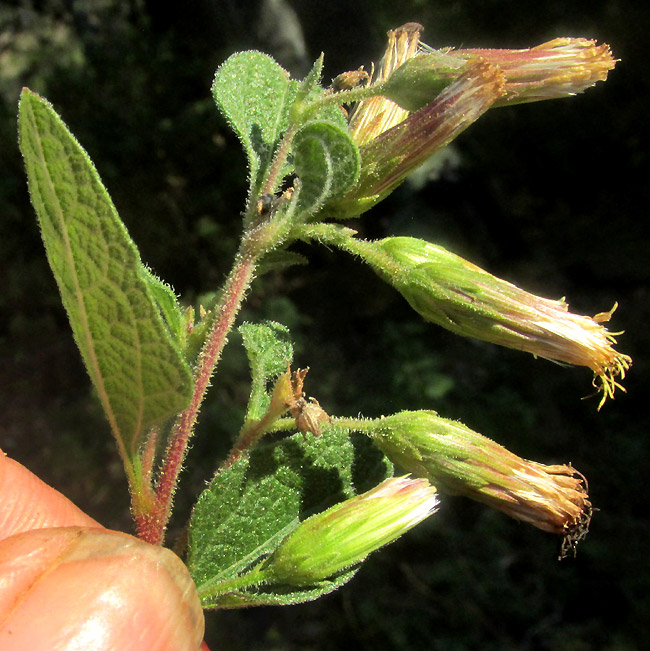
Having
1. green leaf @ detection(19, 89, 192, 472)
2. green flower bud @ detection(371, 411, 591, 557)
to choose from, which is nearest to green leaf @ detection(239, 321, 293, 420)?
green flower bud @ detection(371, 411, 591, 557)

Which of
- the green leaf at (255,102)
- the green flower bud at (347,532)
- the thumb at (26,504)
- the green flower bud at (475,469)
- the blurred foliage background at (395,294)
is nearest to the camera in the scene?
the green flower bud at (347,532)

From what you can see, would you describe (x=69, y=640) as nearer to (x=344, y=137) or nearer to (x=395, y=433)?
(x=395, y=433)

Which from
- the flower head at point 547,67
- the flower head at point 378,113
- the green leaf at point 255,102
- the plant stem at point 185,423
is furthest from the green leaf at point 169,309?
the flower head at point 547,67

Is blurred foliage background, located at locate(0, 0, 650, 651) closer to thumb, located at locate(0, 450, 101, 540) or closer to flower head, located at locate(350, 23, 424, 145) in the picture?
thumb, located at locate(0, 450, 101, 540)

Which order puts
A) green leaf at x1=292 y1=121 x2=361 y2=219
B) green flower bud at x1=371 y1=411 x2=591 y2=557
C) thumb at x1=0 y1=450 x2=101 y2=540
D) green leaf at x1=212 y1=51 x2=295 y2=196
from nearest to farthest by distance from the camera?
green leaf at x1=292 y1=121 x2=361 y2=219
green flower bud at x1=371 y1=411 x2=591 y2=557
green leaf at x1=212 y1=51 x2=295 y2=196
thumb at x1=0 y1=450 x2=101 y2=540

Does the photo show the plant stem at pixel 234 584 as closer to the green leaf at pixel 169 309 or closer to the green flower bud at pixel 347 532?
the green flower bud at pixel 347 532

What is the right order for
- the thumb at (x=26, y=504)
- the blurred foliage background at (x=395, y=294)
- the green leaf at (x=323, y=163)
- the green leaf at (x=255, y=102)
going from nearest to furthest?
the green leaf at (x=323, y=163) → the green leaf at (x=255, y=102) → the thumb at (x=26, y=504) → the blurred foliage background at (x=395, y=294)

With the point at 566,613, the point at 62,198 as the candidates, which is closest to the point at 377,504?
the point at 62,198
